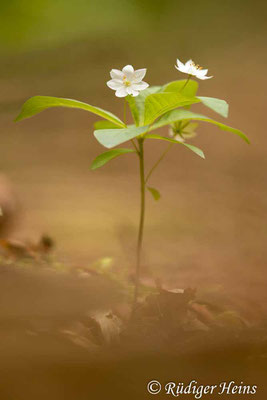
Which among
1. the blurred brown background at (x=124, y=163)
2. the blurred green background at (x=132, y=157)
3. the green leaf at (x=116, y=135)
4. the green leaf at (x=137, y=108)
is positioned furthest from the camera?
the blurred green background at (x=132, y=157)

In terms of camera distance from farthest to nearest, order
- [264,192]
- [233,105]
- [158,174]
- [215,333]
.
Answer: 1. [233,105]
2. [158,174]
3. [264,192]
4. [215,333]

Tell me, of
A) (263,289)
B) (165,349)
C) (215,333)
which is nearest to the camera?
(165,349)

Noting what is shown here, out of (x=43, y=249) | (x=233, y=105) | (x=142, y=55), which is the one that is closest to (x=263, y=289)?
(x=43, y=249)

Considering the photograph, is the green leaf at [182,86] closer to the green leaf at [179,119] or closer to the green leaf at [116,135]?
the green leaf at [179,119]

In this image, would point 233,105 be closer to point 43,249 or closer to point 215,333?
point 43,249

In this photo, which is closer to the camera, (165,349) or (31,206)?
(165,349)

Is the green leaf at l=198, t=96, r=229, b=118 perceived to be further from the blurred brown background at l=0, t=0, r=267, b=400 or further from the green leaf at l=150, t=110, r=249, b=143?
the blurred brown background at l=0, t=0, r=267, b=400

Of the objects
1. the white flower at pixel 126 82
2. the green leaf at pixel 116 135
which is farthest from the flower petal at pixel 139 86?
the green leaf at pixel 116 135
